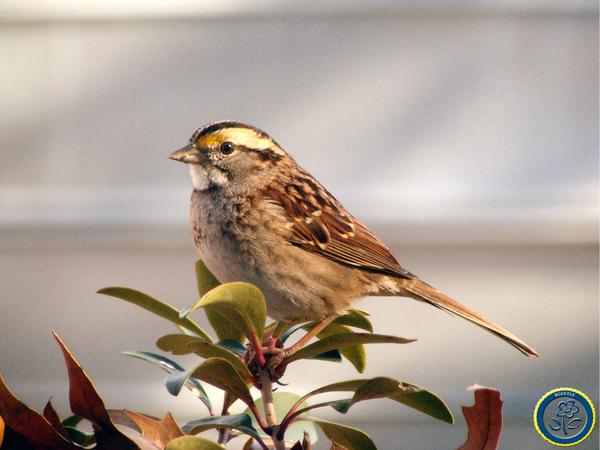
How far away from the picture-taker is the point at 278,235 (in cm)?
132

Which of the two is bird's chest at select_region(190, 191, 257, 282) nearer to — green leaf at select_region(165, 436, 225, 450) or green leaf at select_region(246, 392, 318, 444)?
green leaf at select_region(246, 392, 318, 444)

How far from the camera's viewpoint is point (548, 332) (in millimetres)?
3252

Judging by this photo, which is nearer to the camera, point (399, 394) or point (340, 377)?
point (399, 394)

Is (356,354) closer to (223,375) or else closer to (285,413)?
(285,413)

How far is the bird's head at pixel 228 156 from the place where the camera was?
4.09ft

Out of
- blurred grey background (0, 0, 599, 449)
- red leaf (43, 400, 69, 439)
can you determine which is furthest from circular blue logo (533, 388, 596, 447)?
blurred grey background (0, 0, 599, 449)

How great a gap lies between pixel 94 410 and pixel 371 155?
2637mm

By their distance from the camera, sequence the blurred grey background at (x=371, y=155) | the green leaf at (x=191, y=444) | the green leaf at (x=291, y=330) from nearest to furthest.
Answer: the green leaf at (x=191, y=444) → the green leaf at (x=291, y=330) → the blurred grey background at (x=371, y=155)

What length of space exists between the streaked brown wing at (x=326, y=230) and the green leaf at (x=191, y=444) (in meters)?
0.71

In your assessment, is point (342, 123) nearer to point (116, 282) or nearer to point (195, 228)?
point (116, 282)

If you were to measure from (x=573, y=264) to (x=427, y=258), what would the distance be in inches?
19.0

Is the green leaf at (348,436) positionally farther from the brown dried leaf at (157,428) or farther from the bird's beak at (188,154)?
the bird's beak at (188,154)

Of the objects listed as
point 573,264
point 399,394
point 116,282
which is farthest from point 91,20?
point 399,394

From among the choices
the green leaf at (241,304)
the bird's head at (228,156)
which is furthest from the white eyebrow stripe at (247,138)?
the green leaf at (241,304)
